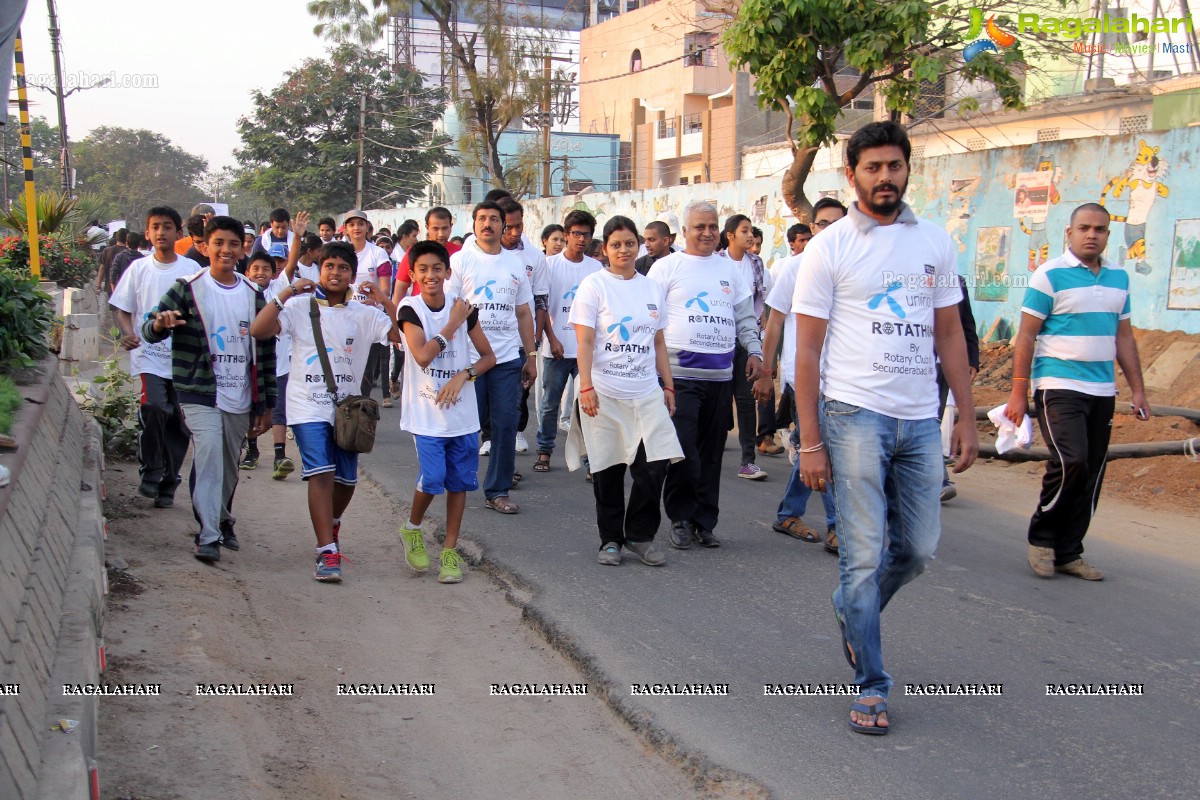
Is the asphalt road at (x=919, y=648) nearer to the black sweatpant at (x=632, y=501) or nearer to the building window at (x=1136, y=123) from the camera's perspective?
the black sweatpant at (x=632, y=501)

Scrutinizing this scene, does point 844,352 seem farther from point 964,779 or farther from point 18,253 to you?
point 18,253

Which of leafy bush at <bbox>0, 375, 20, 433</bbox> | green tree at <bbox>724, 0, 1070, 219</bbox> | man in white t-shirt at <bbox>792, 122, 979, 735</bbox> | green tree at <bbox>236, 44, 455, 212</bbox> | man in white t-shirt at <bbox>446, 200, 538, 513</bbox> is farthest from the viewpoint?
green tree at <bbox>236, 44, 455, 212</bbox>

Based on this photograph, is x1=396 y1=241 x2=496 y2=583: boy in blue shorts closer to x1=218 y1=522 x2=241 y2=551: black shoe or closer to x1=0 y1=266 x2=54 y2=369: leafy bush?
x1=218 y1=522 x2=241 y2=551: black shoe

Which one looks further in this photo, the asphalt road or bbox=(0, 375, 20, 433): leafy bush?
bbox=(0, 375, 20, 433): leafy bush

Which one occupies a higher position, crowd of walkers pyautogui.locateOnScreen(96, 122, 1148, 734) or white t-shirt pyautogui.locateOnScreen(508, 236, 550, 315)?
white t-shirt pyautogui.locateOnScreen(508, 236, 550, 315)

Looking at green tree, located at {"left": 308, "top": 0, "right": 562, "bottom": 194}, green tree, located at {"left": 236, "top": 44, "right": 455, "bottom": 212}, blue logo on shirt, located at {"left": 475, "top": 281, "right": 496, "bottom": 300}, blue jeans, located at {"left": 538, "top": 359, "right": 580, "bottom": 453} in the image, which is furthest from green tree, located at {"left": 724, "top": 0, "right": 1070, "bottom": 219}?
green tree, located at {"left": 236, "top": 44, "right": 455, "bottom": 212}

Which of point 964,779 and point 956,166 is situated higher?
point 956,166

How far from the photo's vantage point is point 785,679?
4.59 metres

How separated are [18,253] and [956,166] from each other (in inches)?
452

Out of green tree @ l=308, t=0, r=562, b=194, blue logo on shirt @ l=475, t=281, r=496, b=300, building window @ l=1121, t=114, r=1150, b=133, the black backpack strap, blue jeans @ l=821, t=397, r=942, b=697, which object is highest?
green tree @ l=308, t=0, r=562, b=194

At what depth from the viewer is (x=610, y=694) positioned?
4496mm

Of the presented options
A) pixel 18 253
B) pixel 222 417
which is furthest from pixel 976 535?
pixel 18 253

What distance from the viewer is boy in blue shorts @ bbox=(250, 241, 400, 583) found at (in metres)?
5.99

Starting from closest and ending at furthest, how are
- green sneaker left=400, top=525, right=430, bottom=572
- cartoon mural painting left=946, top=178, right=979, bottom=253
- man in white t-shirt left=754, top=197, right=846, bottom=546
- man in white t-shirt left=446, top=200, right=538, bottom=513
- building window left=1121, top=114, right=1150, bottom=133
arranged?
green sneaker left=400, top=525, right=430, bottom=572 → man in white t-shirt left=754, top=197, right=846, bottom=546 → man in white t-shirt left=446, top=200, right=538, bottom=513 → cartoon mural painting left=946, top=178, right=979, bottom=253 → building window left=1121, top=114, right=1150, bottom=133
